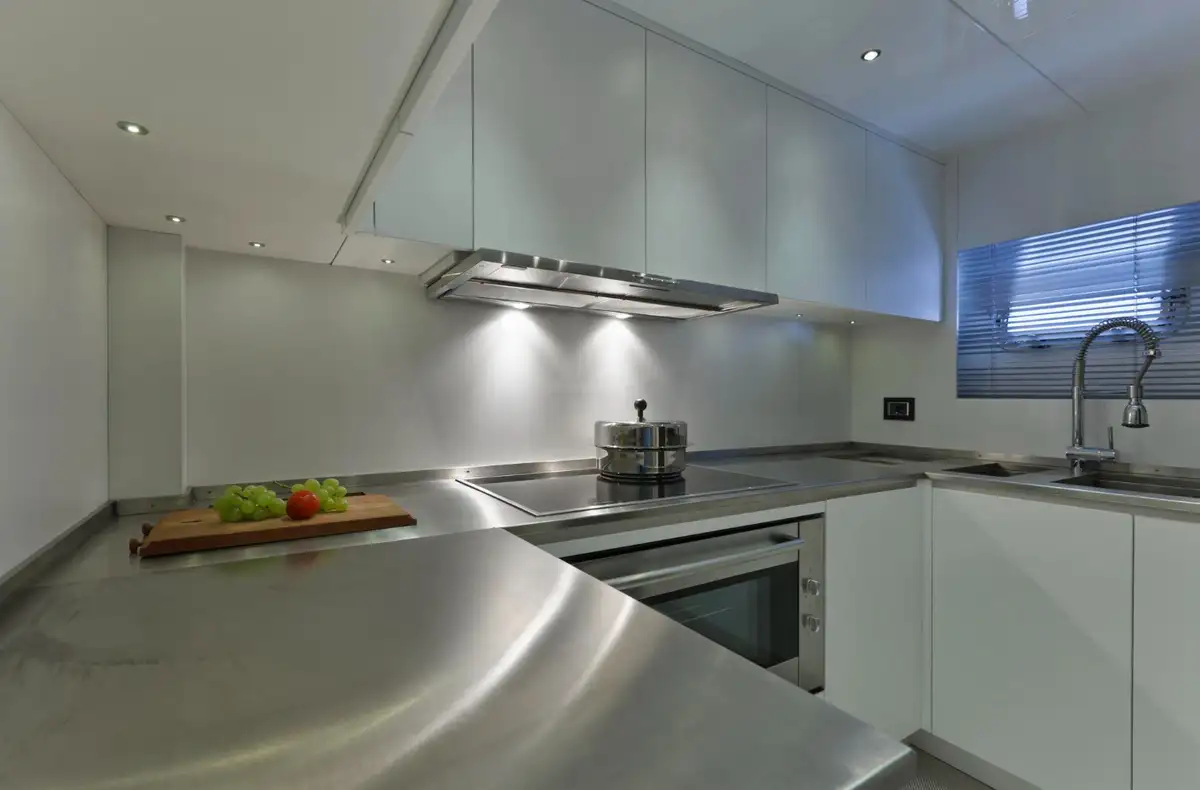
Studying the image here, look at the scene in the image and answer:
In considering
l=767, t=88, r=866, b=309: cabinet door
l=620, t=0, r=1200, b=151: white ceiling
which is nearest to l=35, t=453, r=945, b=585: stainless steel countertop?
l=767, t=88, r=866, b=309: cabinet door

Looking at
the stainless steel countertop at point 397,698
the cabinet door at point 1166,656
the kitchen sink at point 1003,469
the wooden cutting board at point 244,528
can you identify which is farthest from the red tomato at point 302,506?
the kitchen sink at point 1003,469

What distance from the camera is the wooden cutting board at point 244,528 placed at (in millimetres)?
914

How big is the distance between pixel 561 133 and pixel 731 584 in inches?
48.1

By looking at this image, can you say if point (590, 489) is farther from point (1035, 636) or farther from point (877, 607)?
point (1035, 636)

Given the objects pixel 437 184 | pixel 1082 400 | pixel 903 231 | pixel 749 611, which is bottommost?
pixel 749 611

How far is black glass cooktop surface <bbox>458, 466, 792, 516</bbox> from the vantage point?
1.28 metres

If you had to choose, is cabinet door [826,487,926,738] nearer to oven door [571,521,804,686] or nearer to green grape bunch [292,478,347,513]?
oven door [571,521,804,686]

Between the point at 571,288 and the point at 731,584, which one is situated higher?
the point at 571,288

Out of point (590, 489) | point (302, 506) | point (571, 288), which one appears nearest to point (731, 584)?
point (590, 489)

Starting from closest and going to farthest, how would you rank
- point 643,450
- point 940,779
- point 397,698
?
point 397,698
point 643,450
point 940,779

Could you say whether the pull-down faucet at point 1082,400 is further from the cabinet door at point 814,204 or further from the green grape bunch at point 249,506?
the green grape bunch at point 249,506

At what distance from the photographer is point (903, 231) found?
2.26 metres

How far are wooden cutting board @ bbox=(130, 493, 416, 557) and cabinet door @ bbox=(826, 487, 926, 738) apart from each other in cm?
120

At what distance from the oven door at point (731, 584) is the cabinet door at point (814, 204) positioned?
872 millimetres
